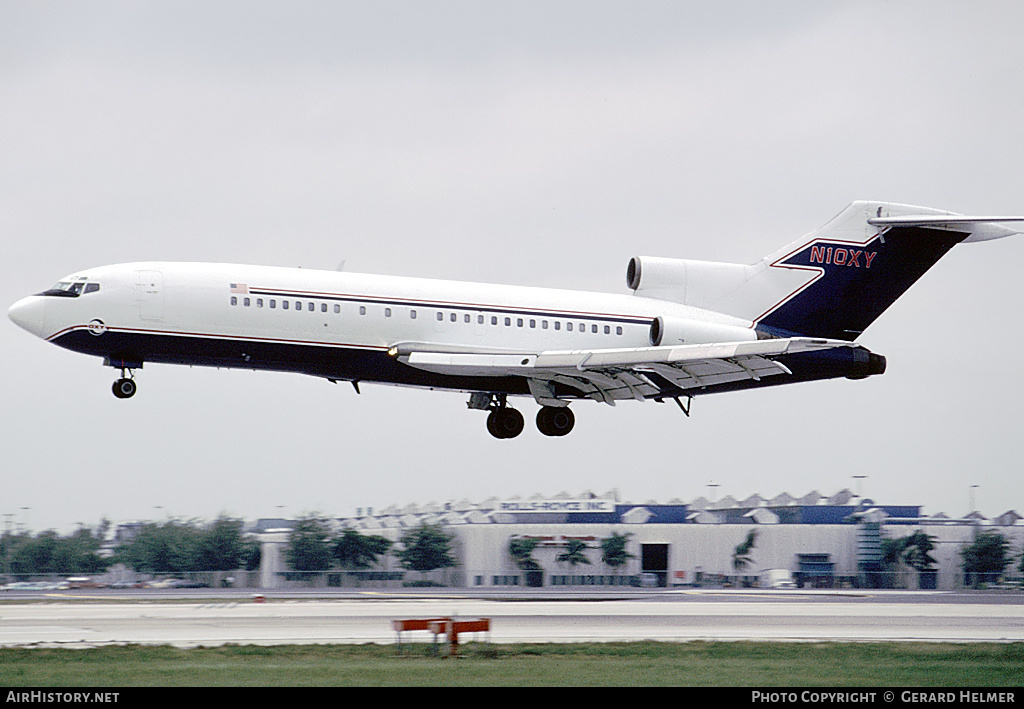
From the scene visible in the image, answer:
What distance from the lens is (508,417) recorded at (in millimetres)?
38125

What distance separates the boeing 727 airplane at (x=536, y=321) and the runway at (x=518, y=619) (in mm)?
6114

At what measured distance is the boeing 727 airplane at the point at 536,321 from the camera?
32.2 meters

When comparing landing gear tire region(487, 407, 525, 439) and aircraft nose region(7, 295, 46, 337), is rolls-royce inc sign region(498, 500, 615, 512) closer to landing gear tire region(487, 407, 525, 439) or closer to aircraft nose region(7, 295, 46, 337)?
landing gear tire region(487, 407, 525, 439)

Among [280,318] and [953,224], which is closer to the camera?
[280,318]

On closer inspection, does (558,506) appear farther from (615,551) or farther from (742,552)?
(742,552)

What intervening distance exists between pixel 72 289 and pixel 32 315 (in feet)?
3.92

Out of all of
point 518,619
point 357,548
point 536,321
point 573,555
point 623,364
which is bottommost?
point 518,619

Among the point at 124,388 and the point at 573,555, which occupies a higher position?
the point at 124,388

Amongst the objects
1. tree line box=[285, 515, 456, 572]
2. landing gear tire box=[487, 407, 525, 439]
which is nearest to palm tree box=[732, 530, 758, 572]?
tree line box=[285, 515, 456, 572]

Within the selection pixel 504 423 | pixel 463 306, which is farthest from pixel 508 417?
pixel 463 306

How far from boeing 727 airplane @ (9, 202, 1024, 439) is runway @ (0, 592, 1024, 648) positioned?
611 cm
